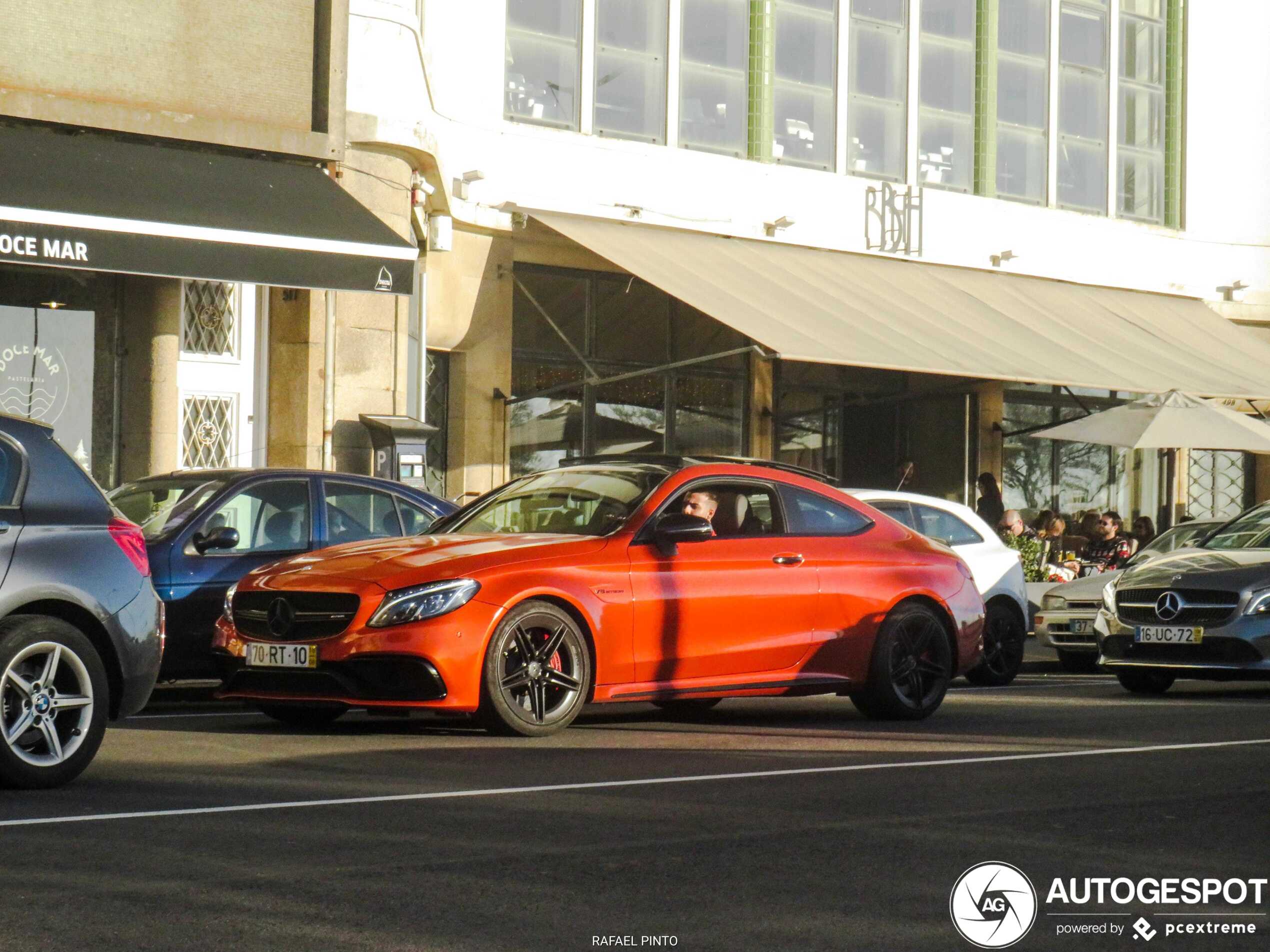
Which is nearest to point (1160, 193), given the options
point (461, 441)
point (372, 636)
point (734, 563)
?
point (461, 441)

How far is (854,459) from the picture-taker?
27.3 m

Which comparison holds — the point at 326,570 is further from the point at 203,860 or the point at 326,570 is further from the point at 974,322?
the point at 974,322

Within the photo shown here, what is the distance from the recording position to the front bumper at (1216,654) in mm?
13594

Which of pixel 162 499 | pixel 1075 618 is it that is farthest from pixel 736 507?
pixel 1075 618

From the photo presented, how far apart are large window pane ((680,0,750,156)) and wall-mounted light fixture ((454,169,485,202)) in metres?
3.51

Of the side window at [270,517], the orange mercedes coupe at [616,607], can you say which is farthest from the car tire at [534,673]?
the side window at [270,517]

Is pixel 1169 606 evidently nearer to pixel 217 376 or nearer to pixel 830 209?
pixel 217 376

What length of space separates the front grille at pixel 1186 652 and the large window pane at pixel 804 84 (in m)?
12.5

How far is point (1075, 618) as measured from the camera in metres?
17.5

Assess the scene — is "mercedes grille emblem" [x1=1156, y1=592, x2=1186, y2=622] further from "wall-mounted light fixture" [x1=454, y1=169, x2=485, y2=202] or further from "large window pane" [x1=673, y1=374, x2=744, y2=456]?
"large window pane" [x1=673, y1=374, x2=744, y2=456]

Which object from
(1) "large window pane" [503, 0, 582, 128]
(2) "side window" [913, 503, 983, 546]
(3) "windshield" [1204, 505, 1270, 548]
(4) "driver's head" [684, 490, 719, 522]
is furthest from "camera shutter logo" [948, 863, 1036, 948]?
(1) "large window pane" [503, 0, 582, 128]

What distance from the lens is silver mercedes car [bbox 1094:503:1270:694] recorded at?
13.6 m

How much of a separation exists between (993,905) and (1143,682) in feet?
30.1

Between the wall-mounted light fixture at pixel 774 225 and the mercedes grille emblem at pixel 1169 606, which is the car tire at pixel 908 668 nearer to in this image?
the mercedes grille emblem at pixel 1169 606
